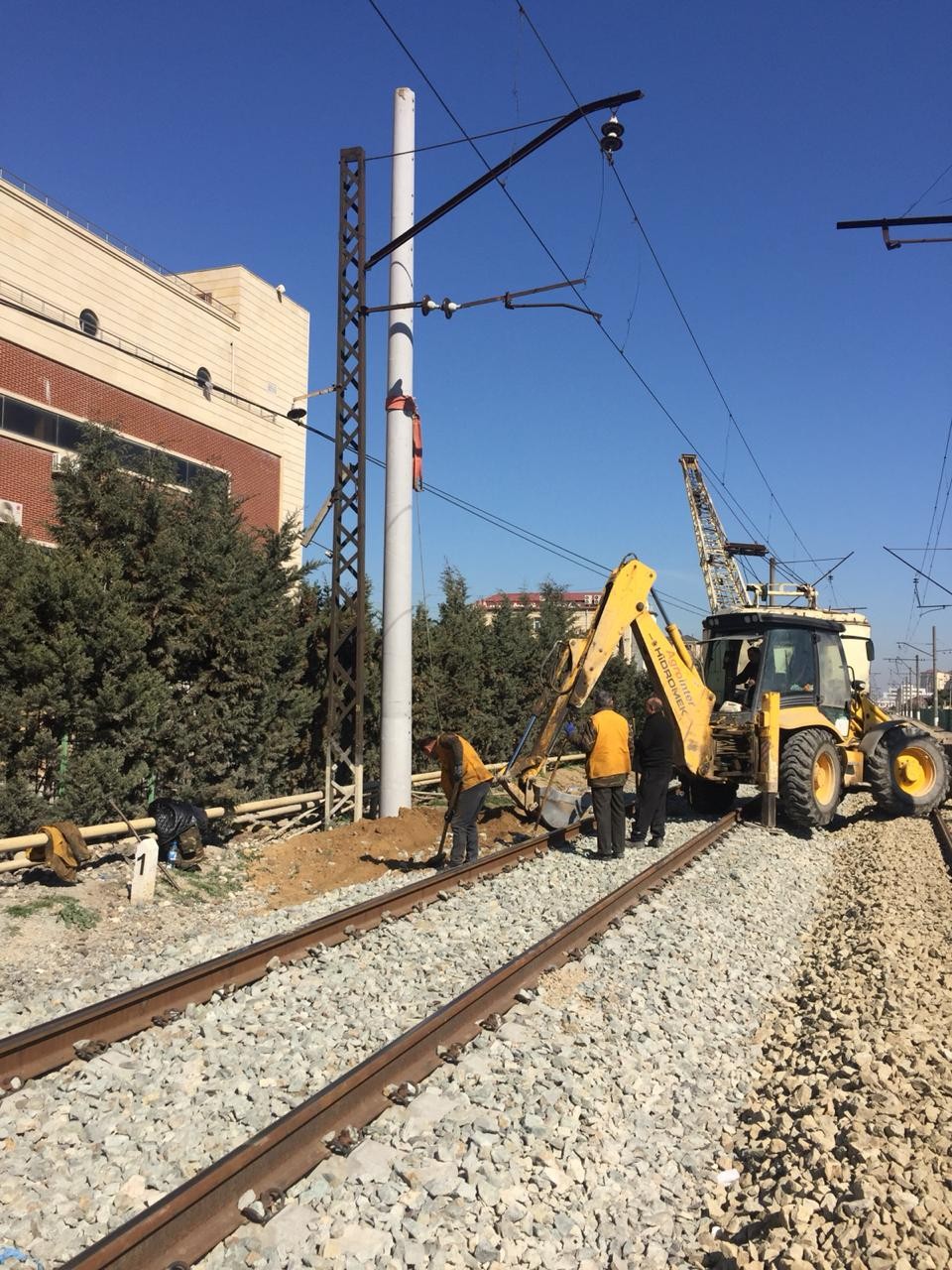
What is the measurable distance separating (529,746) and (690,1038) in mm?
6163

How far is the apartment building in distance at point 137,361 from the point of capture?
933 inches

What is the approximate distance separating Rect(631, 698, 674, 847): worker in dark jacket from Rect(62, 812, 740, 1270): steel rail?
516 cm

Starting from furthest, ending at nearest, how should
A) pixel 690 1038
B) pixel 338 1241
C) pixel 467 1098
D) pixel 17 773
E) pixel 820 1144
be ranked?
pixel 17 773 → pixel 690 1038 → pixel 467 1098 → pixel 820 1144 → pixel 338 1241

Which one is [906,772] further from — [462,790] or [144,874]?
[144,874]

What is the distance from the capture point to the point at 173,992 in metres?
5.45

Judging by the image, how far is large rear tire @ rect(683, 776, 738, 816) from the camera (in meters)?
14.3

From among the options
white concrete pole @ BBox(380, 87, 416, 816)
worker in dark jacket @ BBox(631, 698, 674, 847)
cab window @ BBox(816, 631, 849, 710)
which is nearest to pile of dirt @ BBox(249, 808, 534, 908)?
white concrete pole @ BBox(380, 87, 416, 816)

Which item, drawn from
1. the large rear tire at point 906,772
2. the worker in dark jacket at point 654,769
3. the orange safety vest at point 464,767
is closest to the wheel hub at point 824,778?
the large rear tire at point 906,772

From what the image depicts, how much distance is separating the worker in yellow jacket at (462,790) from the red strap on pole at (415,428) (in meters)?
5.03

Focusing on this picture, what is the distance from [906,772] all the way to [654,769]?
629 centimetres

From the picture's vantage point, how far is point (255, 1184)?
3.55 metres

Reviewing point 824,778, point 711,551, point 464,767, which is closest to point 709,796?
point 824,778

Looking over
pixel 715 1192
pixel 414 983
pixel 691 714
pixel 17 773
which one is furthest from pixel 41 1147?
pixel 691 714

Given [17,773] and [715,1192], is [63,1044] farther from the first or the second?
[17,773]
